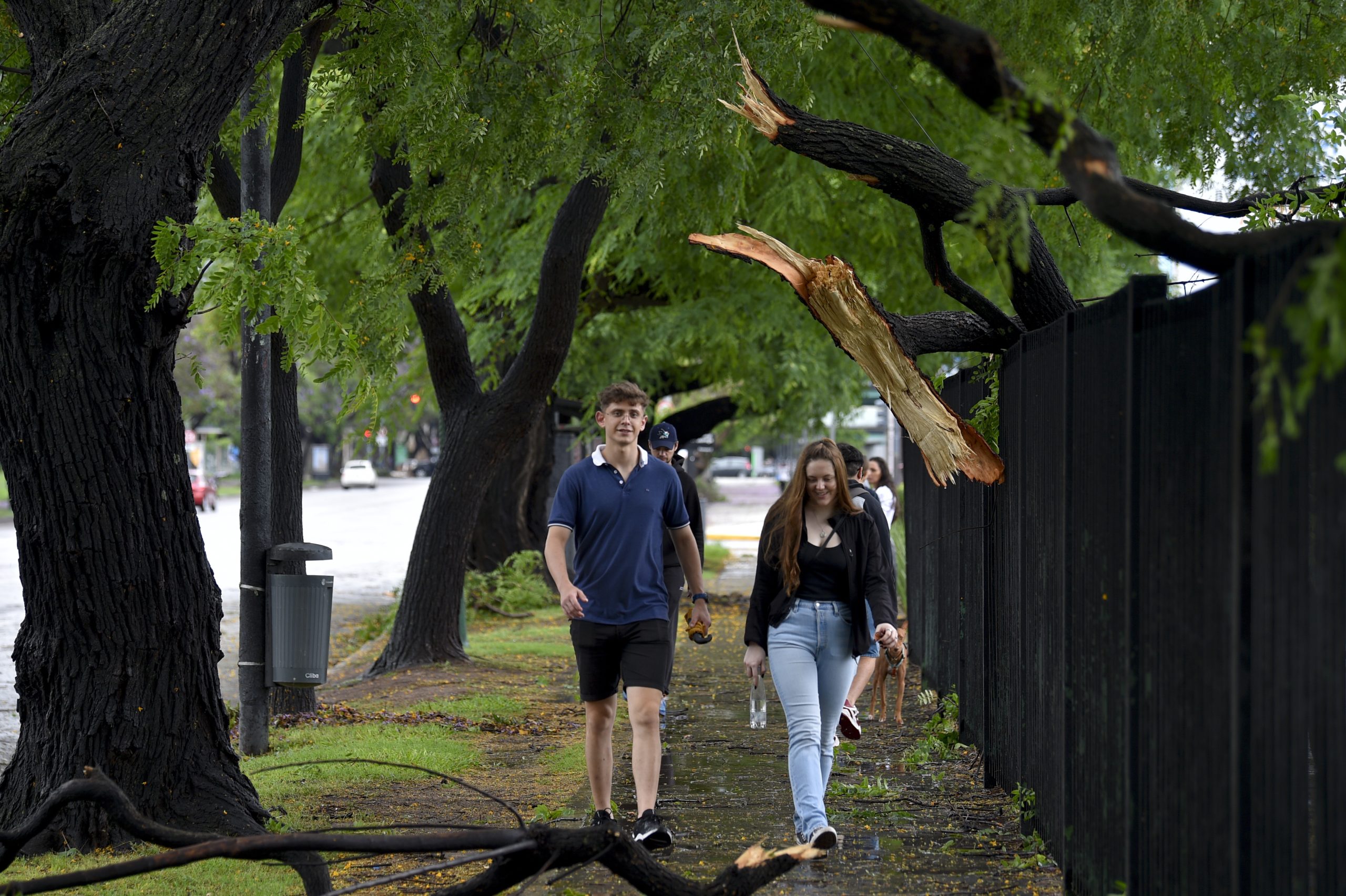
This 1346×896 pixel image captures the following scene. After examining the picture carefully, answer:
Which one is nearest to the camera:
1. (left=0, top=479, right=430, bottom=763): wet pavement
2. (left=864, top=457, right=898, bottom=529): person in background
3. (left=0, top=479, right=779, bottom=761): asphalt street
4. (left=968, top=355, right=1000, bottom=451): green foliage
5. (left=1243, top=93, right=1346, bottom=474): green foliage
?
(left=1243, top=93, right=1346, bottom=474): green foliage

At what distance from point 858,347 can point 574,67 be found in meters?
3.96

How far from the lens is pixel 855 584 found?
6.13 m

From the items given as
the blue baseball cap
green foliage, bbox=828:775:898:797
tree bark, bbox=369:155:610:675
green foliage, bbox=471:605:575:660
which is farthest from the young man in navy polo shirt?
green foliage, bbox=471:605:575:660

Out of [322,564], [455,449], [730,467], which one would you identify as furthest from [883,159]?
[730,467]

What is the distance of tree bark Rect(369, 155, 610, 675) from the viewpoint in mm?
→ 12477

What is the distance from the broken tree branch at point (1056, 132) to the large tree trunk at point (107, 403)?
3287mm

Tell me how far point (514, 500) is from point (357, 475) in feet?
187

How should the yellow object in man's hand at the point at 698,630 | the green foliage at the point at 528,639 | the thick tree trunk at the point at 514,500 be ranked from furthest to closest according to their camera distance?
the thick tree trunk at the point at 514,500
the green foliage at the point at 528,639
the yellow object in man's hand at the point at 698,630

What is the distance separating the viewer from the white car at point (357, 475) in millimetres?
73688

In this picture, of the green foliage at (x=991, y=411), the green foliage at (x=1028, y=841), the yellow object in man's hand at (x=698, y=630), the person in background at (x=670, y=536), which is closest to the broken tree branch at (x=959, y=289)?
the green foliage at (x=991, y=411)

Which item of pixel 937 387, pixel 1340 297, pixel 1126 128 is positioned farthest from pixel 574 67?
pixel 1340 297

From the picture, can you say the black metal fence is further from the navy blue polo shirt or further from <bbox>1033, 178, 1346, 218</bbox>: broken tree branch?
the navy blue polo shirt

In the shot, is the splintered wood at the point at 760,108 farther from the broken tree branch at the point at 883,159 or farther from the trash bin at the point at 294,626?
the trash bin at the point at 294,626

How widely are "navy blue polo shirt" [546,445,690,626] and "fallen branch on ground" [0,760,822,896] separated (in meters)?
1.91
